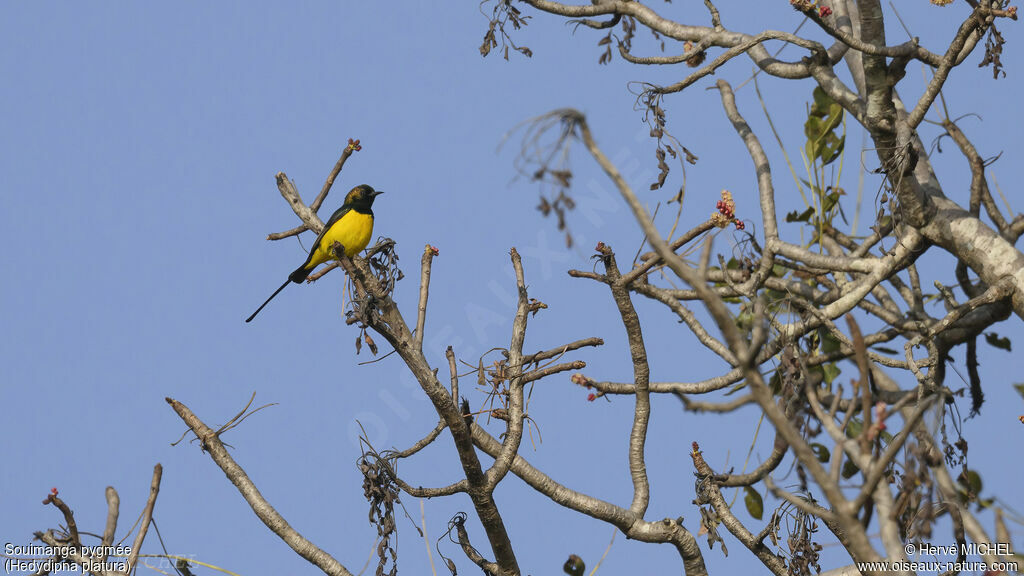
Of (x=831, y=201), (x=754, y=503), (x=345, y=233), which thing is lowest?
(x=754, y=503)

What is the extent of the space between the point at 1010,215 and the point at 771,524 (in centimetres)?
344

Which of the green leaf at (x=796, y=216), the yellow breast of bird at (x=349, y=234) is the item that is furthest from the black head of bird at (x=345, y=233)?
the green leaf at (x=796, y=216)

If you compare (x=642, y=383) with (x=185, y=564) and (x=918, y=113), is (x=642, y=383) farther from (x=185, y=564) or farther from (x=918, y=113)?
(x=185, y=564)

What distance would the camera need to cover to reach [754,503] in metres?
8.55

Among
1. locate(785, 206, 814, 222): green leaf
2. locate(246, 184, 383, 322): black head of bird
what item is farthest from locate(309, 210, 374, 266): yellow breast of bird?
locate(785, 206, 814, 222): green leaf

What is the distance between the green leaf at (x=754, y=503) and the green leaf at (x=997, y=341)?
2606mm

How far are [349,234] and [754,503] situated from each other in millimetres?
4244

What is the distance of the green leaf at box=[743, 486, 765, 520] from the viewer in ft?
27.9

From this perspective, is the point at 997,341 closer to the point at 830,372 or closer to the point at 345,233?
the point at 830,372

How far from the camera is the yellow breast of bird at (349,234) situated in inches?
356

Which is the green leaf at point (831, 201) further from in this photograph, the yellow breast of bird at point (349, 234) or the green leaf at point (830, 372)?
the yellow breast of bird at point (349, 234)

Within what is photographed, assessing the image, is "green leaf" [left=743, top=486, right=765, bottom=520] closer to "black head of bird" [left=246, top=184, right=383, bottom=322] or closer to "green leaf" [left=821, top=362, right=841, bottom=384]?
"green leaf" [left=821, top=362, right=841, bottom=384]

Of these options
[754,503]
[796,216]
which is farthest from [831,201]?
[754,503]

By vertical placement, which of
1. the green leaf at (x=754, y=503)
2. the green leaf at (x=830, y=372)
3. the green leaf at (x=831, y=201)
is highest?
the green leaf at (x=831, y=201)
